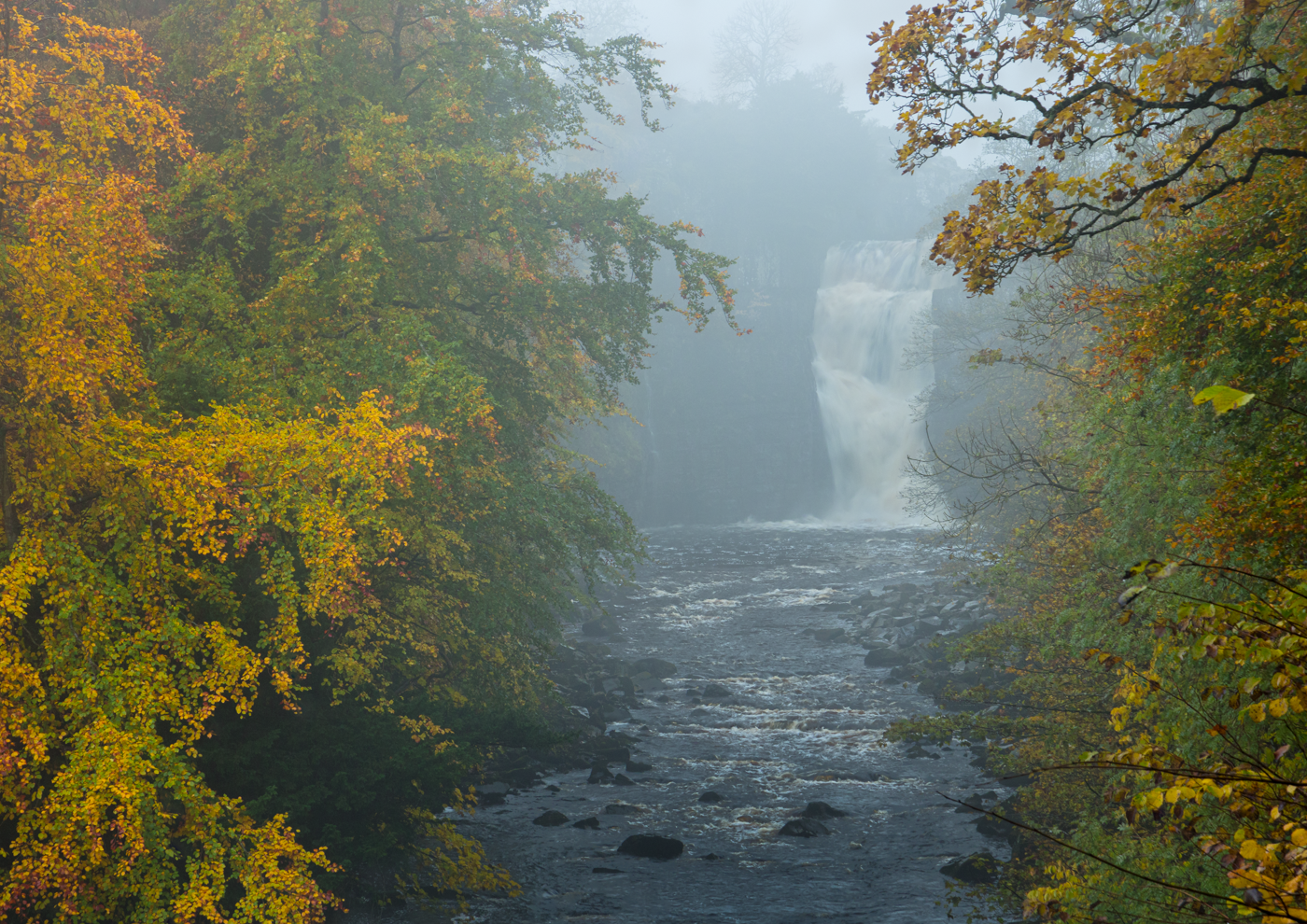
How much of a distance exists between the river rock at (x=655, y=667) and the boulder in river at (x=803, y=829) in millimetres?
8340

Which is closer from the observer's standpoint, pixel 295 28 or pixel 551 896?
pixel 551 896

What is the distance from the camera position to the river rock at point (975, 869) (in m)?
10.5

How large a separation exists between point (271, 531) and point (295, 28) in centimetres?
707

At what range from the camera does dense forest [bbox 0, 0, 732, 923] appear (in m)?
6.40

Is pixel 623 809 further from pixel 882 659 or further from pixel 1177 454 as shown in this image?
pixel 882 659

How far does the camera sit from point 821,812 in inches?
504

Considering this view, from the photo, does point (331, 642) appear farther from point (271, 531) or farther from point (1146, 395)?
point (1146, 395)

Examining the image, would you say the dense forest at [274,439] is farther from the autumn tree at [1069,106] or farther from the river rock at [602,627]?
the river rock at [602,627]

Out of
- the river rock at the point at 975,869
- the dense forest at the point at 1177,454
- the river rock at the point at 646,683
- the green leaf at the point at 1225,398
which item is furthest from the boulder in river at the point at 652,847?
the green leaf at the point at 1225,398

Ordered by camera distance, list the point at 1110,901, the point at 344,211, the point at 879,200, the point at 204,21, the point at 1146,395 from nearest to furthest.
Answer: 1. the point at 1110,901
2. the point at 1146,395
3. the point at 344,211
4. the point at 204,21
5. the point at 879,200

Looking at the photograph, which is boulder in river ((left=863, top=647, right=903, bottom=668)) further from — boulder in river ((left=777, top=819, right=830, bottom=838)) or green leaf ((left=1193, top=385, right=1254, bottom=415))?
green leaf ((left=1193, top=385, right=1254, bottom=415))

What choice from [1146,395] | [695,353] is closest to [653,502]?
[695,353]

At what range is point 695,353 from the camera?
2149 inches

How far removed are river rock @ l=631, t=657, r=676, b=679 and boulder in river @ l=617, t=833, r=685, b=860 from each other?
8670 millimetres
